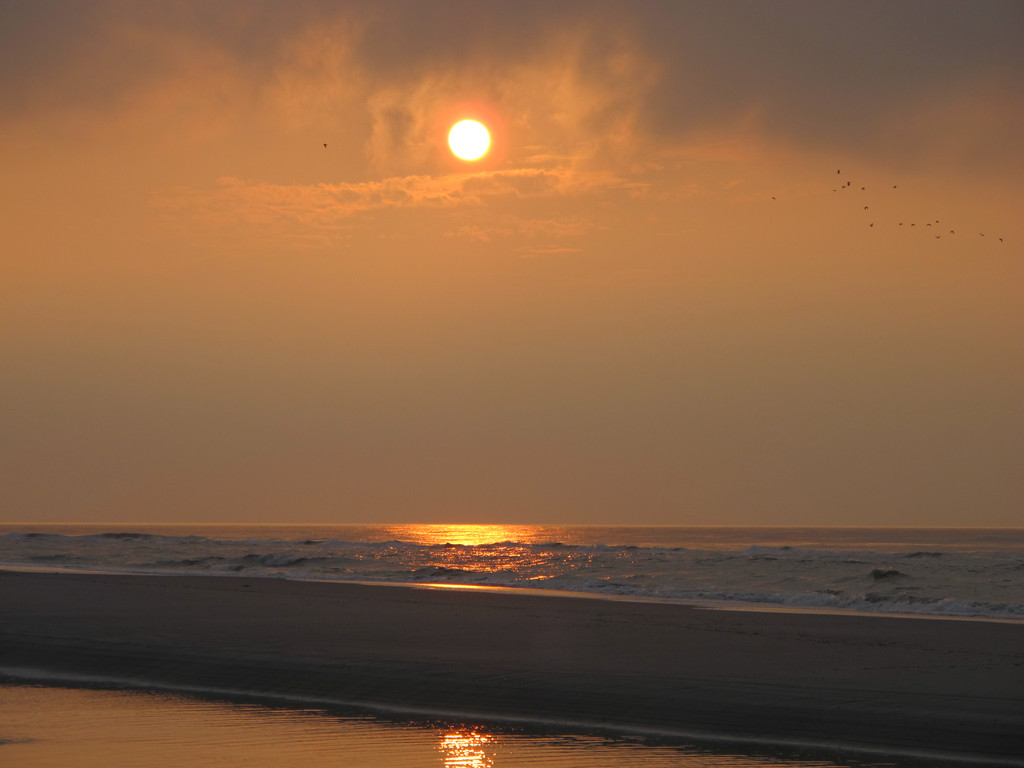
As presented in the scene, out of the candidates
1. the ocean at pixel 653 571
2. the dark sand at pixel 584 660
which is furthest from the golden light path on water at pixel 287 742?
the ocean at pixel 653 571

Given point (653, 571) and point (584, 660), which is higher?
point (653, 571)

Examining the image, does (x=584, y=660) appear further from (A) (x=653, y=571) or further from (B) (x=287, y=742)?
(A) (x=653, y=571)

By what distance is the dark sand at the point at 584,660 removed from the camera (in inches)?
509

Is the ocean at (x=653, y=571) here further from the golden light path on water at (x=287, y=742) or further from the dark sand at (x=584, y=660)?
the golden light path on water at (x=287, y=742)

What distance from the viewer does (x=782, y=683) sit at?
1468 centimetres

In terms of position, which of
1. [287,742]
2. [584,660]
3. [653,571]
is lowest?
[287,742]

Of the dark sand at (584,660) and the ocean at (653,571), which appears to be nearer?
the dark sand at (584,660)

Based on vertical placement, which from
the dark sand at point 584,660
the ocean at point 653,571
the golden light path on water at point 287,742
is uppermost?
the ocean at point 653,571

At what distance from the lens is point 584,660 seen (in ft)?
54.2

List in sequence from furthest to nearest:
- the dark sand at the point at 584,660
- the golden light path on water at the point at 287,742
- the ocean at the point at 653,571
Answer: the ocean at the point at 653,571 < the dark sand at the point at 584,660 < the golden light path on water at the point at 287,742

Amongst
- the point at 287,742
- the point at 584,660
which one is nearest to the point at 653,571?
the point at 584,660

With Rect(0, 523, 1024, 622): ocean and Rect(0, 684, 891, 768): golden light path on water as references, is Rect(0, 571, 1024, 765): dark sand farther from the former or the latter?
Rect(0, 523, 1024, 622): ocean

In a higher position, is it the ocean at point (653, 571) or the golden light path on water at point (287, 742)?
the ocean at point (653, 571)

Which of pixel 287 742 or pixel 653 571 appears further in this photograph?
pixel 653 571
